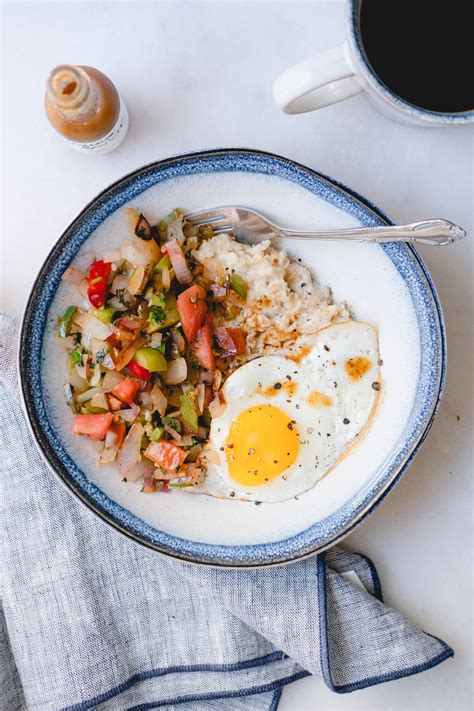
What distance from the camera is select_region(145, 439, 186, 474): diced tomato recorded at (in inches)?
80.7

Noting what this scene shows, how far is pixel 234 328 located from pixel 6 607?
1.22 m

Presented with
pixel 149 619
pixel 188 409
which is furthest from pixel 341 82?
pixel 149 619

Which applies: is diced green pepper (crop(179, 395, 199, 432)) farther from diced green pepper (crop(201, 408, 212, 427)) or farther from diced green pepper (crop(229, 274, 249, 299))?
diced green pepper (crop(229, 274, 249, 299))

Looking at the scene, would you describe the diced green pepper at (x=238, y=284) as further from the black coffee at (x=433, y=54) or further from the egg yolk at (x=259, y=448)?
the black coffee at (x=433, y=54)

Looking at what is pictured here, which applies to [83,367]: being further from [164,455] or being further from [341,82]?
[341,82]

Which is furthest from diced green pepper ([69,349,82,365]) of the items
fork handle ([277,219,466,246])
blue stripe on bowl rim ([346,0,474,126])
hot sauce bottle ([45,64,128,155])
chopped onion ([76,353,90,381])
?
blue stripe on bowl rim ([346,0,474,126])

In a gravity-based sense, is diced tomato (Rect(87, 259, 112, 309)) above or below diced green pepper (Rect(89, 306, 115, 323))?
above

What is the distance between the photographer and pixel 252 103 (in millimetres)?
2271

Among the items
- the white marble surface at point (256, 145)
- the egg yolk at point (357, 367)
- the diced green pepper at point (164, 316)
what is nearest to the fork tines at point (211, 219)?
the diced green pepper at point (164, 316)

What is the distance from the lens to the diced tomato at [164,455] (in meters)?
2.05

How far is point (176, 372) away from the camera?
207 cm

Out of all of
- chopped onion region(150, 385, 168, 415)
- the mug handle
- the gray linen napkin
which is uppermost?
the mug handle

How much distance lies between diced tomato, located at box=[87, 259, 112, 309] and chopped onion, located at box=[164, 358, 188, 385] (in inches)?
11.3

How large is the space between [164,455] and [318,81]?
116 centimetres
